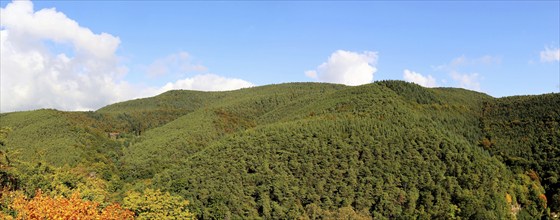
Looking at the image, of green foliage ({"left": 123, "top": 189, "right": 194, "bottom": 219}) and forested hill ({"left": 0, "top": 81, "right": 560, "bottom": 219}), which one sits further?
forested hill ({"left": 0, "top": 81, "right": 560, "bottom": 219})

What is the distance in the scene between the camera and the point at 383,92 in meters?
171

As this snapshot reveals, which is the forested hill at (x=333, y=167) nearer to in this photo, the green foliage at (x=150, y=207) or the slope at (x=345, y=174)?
the slope at (x=345, y=174)

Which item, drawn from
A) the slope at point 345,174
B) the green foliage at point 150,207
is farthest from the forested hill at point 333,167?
the green foliage at point 150,207

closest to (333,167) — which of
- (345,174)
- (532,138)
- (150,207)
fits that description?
(345,174)

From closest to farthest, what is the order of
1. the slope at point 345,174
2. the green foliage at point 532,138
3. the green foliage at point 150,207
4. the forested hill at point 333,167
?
the green foliage at point 150,207, the forested hill at point 333,167, the slope at point 345,174, the green foliage at point 532,138

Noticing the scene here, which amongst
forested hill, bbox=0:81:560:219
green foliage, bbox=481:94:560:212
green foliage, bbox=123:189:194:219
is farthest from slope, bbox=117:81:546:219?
green foliage, bbox=123:189:194:219

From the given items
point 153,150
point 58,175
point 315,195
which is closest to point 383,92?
point 315,195

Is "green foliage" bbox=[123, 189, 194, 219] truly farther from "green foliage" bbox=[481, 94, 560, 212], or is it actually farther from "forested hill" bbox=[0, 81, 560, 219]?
"green foliage" bbox=[481, 94, 560, 212]

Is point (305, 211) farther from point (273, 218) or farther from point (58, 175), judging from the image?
point (58, 175)

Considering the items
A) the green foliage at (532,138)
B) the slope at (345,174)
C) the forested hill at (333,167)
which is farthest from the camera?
the green foliage at (532,138)

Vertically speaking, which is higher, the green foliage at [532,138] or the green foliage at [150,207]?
the green foliage at [532,138]

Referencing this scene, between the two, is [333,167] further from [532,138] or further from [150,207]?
[532,138]

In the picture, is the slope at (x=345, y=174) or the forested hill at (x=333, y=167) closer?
the forested hill at (x=333, y=167)

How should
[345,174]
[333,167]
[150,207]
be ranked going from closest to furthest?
[150,207] → [345,174] → [333,167]
